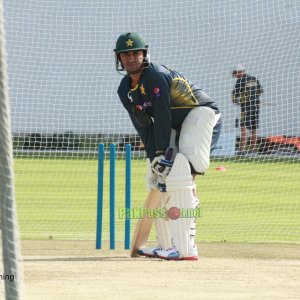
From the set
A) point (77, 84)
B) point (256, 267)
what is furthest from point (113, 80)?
point (256, 267)

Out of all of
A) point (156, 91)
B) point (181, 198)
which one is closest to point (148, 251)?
point (181, 198)

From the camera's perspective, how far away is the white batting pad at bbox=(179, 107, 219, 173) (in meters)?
8.71

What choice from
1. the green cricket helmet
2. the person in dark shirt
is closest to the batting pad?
the green cricket helmet

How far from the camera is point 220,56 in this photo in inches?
652

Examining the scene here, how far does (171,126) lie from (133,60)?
617 mm

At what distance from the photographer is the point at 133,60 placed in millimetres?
Answer: 8703

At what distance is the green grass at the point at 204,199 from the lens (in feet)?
38.3

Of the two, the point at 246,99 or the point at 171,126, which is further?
the point at 246,99

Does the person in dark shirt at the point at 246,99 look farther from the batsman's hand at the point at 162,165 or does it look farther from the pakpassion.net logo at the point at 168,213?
the batsman's hand at the point at 162,165

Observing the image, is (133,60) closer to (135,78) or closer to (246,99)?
(135,78)

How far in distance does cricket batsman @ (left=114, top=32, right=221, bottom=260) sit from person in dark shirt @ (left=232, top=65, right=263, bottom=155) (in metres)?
6.68

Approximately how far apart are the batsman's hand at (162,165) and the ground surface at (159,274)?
2.33 ft

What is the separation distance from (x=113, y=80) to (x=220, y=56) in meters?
1.75

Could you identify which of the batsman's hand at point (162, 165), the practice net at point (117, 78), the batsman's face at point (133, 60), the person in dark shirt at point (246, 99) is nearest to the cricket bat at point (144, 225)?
the batsman's hand at point (162, 165)
